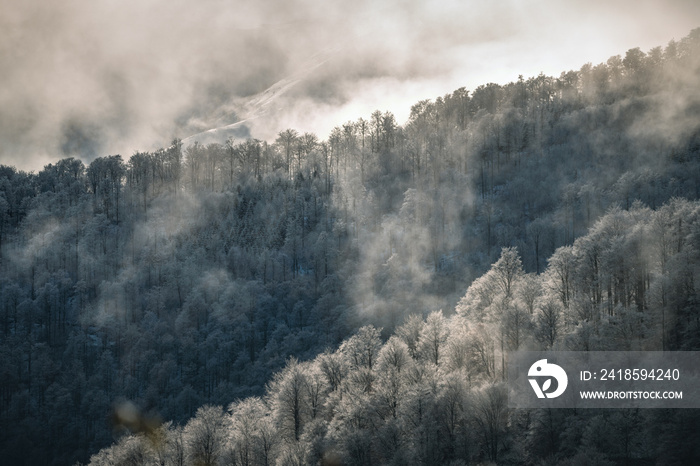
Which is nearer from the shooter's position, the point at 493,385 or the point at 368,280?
the point at 493,385

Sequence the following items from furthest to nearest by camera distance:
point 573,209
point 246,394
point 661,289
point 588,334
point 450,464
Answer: point 573,209 < point 246,394 < point 661,289 < point 588,334 < point 450,464

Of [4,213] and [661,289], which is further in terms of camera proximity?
[4,213]

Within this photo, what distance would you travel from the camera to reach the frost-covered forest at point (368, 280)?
54.6 metres

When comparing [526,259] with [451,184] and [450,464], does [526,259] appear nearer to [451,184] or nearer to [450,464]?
[451,184]

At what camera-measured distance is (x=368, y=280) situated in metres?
118

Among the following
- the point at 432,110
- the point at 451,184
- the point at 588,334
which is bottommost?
the point at 588,334

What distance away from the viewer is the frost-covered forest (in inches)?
2151

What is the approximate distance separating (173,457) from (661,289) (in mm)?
63763

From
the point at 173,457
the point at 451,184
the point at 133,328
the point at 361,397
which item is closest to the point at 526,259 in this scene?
the point at 451,184

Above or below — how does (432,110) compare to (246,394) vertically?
above

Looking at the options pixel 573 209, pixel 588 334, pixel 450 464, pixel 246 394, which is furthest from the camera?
pixel 573 209

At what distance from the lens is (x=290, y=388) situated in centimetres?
6456

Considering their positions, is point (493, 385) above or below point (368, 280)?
below

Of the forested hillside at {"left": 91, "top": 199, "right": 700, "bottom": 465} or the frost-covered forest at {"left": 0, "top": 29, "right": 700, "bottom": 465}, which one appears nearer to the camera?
the forested hillside at {"left": 91, "top": 199, "right": 700, "bottom": 465}
